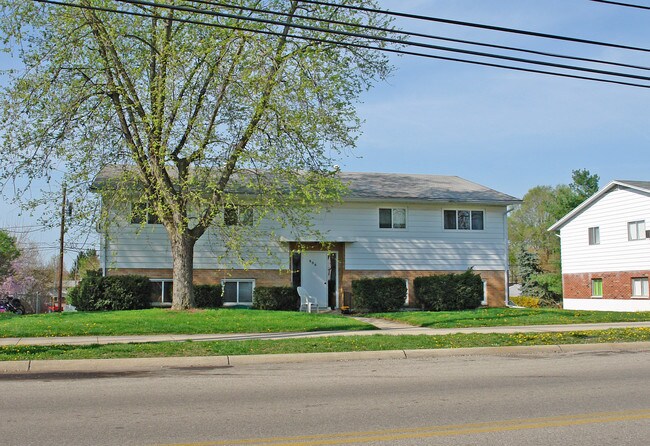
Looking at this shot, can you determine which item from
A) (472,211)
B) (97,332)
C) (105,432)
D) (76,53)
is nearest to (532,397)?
(105,432)

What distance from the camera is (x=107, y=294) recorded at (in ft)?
73.3

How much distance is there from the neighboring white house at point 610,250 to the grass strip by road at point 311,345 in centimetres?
1991

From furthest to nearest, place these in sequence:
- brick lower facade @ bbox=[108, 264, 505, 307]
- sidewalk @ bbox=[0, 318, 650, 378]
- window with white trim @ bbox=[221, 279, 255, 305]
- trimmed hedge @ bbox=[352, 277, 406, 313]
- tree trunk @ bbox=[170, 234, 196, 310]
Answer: window with white trim @ bbox=[221, 279, 255, 305] → brick lower facade @ bbox=[108, 264, 505, 307] → trimmed hedge @ bbox=[352, 277, 406, 313] → tree trunk @ bbox=[170, 234, 196, 310] → sidewalk @ bbox=[0, 318, 650, 378]

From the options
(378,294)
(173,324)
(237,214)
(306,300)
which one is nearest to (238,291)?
(306,300)

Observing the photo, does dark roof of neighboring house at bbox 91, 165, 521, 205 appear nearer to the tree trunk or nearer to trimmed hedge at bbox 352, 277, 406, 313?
trimmed hedge at bbox 352, 277, 406, 313

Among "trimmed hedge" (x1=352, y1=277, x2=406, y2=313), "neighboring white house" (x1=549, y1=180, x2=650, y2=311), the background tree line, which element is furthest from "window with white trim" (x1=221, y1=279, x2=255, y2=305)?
the background tree line

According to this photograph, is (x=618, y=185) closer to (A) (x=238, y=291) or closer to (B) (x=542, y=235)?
(A) (x=238, y=291)

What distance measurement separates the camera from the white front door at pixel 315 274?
85.9 ft

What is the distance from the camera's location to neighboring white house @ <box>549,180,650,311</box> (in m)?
34.3

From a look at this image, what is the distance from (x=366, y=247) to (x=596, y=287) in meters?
18.2

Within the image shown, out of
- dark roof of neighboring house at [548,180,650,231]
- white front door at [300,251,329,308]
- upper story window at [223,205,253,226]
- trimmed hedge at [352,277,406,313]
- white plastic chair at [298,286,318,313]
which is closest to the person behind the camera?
upper story window at [223,205,253,226]

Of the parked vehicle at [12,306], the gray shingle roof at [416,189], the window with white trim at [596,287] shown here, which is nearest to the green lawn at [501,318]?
the gray shingle roof at [416,189]

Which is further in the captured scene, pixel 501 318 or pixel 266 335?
pixel 501 318

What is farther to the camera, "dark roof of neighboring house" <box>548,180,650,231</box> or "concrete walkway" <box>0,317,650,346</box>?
"dark roof of neighboring house" <box>548,180,650,231</box>
